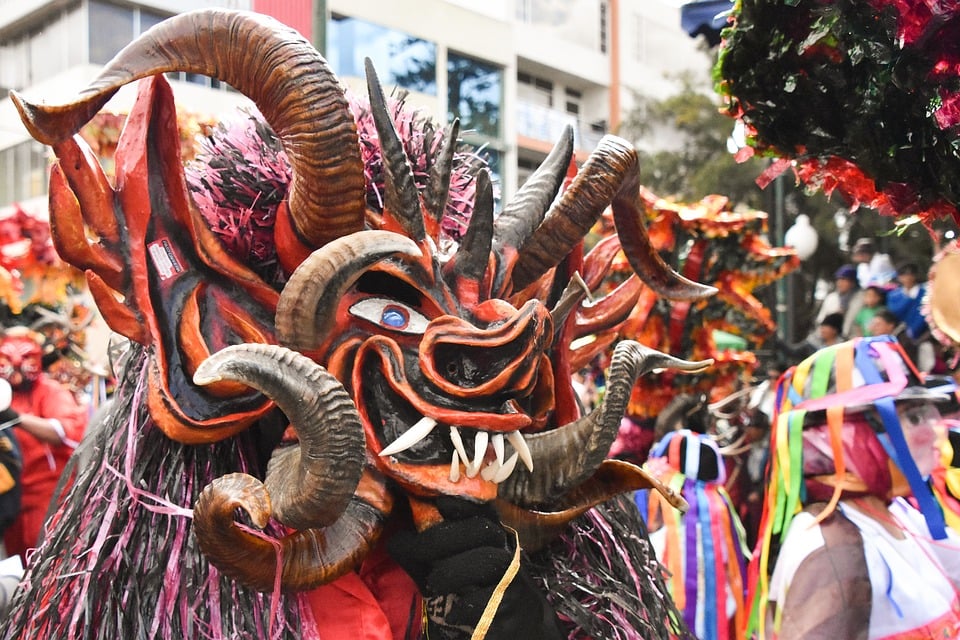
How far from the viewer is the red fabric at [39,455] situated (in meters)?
5.19

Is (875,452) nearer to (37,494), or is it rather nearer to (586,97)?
(37,494)

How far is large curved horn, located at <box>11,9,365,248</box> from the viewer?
168 centimetres

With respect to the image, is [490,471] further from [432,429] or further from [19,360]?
[19,360]

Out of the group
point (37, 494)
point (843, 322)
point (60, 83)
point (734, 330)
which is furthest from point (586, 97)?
point (37, 494)

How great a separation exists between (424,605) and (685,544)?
2.75 meters

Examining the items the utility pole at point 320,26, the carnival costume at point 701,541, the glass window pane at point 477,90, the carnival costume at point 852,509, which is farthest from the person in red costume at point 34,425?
the glass window pane at point 477,90

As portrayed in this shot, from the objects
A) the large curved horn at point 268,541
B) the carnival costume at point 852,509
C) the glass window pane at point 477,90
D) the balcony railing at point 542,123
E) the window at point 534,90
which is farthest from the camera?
the window at point 534,90

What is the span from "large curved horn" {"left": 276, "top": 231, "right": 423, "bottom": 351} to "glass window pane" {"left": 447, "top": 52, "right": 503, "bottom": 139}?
16.2 metres

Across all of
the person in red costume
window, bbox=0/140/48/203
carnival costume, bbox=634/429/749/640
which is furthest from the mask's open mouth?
window, bbox=0/140/48/203

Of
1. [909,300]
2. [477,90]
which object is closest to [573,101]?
[477,90]

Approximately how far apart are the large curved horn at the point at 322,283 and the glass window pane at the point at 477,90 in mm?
16170

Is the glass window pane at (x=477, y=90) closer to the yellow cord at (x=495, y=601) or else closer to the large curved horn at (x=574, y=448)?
the large curved horn at (x=574, y=448)

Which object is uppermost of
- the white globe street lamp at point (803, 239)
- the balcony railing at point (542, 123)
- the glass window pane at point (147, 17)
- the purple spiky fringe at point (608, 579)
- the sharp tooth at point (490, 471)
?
the balcony railing at point (542, 123)

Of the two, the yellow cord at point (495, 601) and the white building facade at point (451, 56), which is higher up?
the white building facade at point (451, 56)
